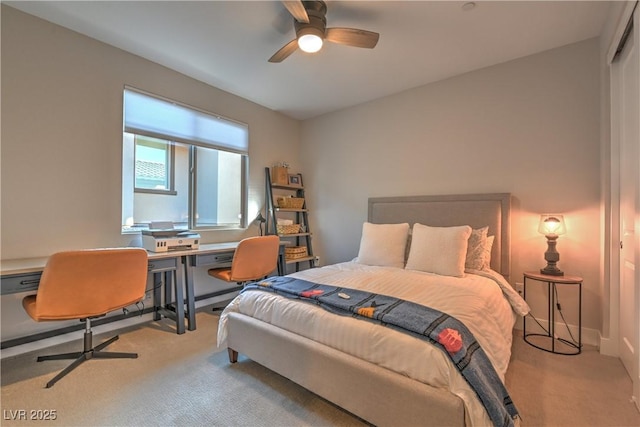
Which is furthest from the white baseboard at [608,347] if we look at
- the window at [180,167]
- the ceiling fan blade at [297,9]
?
the window at [180,167]

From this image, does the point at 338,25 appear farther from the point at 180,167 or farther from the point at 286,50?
the point at 180,167

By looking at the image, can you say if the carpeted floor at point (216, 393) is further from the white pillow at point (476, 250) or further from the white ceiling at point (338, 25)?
the white ceiling at point (338, 25)

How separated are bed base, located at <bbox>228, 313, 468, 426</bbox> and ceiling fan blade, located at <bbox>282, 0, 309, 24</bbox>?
2.00 m

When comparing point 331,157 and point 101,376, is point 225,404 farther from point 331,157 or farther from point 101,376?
point 331,157

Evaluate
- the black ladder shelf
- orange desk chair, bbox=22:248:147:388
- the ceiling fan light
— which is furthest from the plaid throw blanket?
the black ladder shelf

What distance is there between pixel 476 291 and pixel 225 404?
1.78m

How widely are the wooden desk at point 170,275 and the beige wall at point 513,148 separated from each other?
1949mm

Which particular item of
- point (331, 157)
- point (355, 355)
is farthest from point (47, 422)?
point (331, 157)

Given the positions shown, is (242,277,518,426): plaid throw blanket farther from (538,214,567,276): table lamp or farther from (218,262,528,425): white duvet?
(538,214,567,276): table lamp

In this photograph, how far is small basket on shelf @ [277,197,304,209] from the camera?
4.10 metres

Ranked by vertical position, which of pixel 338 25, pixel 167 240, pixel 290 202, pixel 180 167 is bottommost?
pixel 167 240

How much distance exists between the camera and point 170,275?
3.06 m

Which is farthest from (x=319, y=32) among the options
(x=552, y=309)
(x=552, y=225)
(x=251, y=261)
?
(x=552, y=309)

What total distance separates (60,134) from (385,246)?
3.06 m
